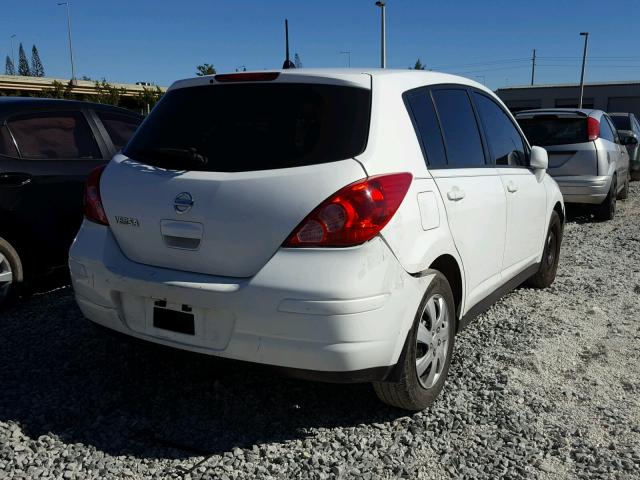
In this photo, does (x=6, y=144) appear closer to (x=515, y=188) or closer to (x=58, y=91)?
(x=515, y=188)

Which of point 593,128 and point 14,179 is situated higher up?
point 14,179

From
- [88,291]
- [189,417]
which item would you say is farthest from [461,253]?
[88,291]

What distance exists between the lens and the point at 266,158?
8.85 feet

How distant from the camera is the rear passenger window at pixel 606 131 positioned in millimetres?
9094

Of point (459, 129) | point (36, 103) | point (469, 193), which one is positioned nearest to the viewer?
point (469, 193)

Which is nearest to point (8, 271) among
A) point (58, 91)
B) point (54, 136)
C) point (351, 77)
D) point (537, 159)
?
point (54, 136)

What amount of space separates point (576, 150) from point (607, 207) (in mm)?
1075

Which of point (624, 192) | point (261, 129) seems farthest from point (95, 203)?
point (624, 192)

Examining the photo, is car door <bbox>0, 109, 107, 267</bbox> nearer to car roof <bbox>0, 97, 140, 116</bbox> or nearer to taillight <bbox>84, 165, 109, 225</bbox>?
car roof <bbox>0, 97, 140, 116</bbox>

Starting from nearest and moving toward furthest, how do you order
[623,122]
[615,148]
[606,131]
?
[606,131], [615,148], [623,122]

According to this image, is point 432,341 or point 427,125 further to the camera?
point 427,125

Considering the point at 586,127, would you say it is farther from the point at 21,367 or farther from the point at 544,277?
the point at 21,367

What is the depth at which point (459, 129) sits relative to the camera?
365 cm

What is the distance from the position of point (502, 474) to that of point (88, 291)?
2.09 meters
